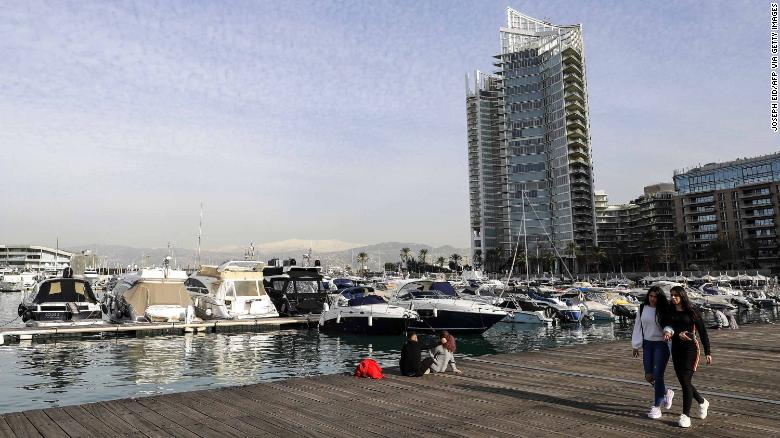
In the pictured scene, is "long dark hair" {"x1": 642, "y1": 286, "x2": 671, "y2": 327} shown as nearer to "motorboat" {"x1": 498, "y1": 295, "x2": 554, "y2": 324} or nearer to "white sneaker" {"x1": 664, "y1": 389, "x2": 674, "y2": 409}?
"white sneaker" {"x1": 664, "y1": 389, "x2": 674, "y2": 409}

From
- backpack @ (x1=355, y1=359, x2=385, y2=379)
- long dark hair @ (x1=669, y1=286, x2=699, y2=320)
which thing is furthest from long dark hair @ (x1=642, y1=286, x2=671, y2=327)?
backpack @ (x1=355, y1=359, x2=385, y2=379)

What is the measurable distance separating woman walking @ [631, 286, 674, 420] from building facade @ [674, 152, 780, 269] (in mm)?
158507

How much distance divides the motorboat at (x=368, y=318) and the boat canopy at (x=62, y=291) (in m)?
17.3

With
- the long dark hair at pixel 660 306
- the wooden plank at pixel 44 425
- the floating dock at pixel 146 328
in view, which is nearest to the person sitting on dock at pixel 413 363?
the long dark hair at pixel 660 306

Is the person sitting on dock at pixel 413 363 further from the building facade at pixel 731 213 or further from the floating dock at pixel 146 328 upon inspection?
the building facade at pixel 731 213

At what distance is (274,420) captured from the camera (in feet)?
31.4

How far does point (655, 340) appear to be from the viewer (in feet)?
29.2

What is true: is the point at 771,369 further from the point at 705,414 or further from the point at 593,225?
the point at 593,225

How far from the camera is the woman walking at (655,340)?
29.0 feet

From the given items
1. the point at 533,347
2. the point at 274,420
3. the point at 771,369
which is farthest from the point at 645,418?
the point at 533,347

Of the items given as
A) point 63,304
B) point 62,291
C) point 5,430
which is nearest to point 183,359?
point 63,304

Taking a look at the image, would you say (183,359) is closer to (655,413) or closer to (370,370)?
(370,370)

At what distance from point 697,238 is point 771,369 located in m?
167

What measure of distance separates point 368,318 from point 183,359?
11929mm
